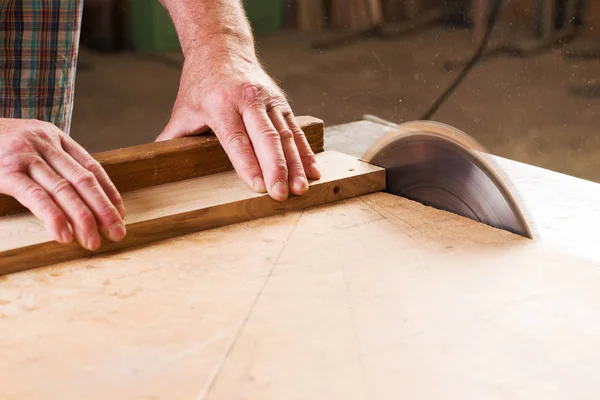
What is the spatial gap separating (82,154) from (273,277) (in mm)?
434

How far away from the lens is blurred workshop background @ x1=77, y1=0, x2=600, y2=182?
3691 millimetres

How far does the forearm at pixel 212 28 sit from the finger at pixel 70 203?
1.81 ft

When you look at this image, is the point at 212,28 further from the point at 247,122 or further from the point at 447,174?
the point at 447,174

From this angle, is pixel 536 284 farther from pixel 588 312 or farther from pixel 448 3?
pixel 448 3

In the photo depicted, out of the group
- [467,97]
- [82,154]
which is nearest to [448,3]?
[467,97]

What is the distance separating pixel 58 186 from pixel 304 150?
49 cm

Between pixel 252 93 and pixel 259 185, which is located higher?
pixel 252 93

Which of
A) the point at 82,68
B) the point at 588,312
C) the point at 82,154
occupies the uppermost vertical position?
the point at 82,154

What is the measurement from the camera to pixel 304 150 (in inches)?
56.4

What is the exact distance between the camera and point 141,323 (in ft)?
3.03

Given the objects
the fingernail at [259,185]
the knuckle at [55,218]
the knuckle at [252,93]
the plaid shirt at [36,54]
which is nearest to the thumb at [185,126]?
the knuckle at [252,93]

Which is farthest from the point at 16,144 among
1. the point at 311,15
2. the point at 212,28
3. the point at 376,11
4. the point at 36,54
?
the point at 311,15

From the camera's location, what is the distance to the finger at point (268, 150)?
1310 millimetres

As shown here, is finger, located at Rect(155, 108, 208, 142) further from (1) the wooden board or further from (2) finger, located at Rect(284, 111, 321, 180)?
(1) the wooden board
